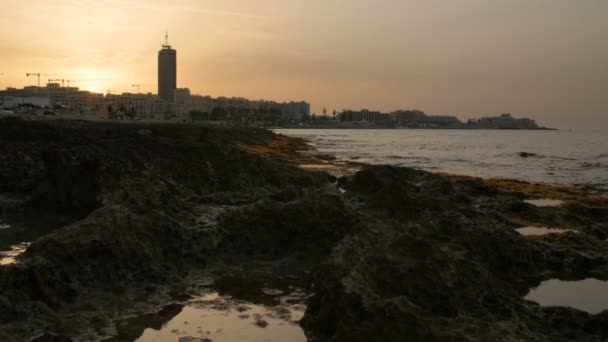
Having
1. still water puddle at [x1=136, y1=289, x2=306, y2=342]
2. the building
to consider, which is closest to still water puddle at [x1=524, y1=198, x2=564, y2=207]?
still water puddle at [x1=136, y1=289, x2=306, y2=342]

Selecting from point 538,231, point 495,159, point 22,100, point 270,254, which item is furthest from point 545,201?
point 22,100

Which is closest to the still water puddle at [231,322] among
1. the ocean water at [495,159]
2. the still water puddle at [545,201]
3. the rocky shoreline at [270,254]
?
the rocky shoreline at [270,254]

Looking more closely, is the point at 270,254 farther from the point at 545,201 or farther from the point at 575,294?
the point at 545,201

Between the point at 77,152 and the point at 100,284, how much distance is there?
6000mm

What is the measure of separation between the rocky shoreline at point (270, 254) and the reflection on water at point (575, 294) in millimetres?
244

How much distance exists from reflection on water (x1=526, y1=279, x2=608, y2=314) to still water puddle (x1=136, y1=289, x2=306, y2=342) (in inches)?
142

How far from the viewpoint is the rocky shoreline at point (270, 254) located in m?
5.78

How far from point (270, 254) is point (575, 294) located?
184 inches

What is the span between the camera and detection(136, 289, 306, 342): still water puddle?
19.9 feet

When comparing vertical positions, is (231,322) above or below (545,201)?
above

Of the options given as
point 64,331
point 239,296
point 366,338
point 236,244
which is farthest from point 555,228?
point 64,331

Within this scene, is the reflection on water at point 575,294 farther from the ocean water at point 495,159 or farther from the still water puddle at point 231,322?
the ocean water at point 495,159

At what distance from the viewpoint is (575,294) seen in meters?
8.55

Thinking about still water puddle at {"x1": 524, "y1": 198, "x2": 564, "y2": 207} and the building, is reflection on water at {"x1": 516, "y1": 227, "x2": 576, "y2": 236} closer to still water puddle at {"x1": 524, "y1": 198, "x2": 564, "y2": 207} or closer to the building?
still water puddle at {"x1": 524, "y1": 198, "x2": 564, "y2": 207}
